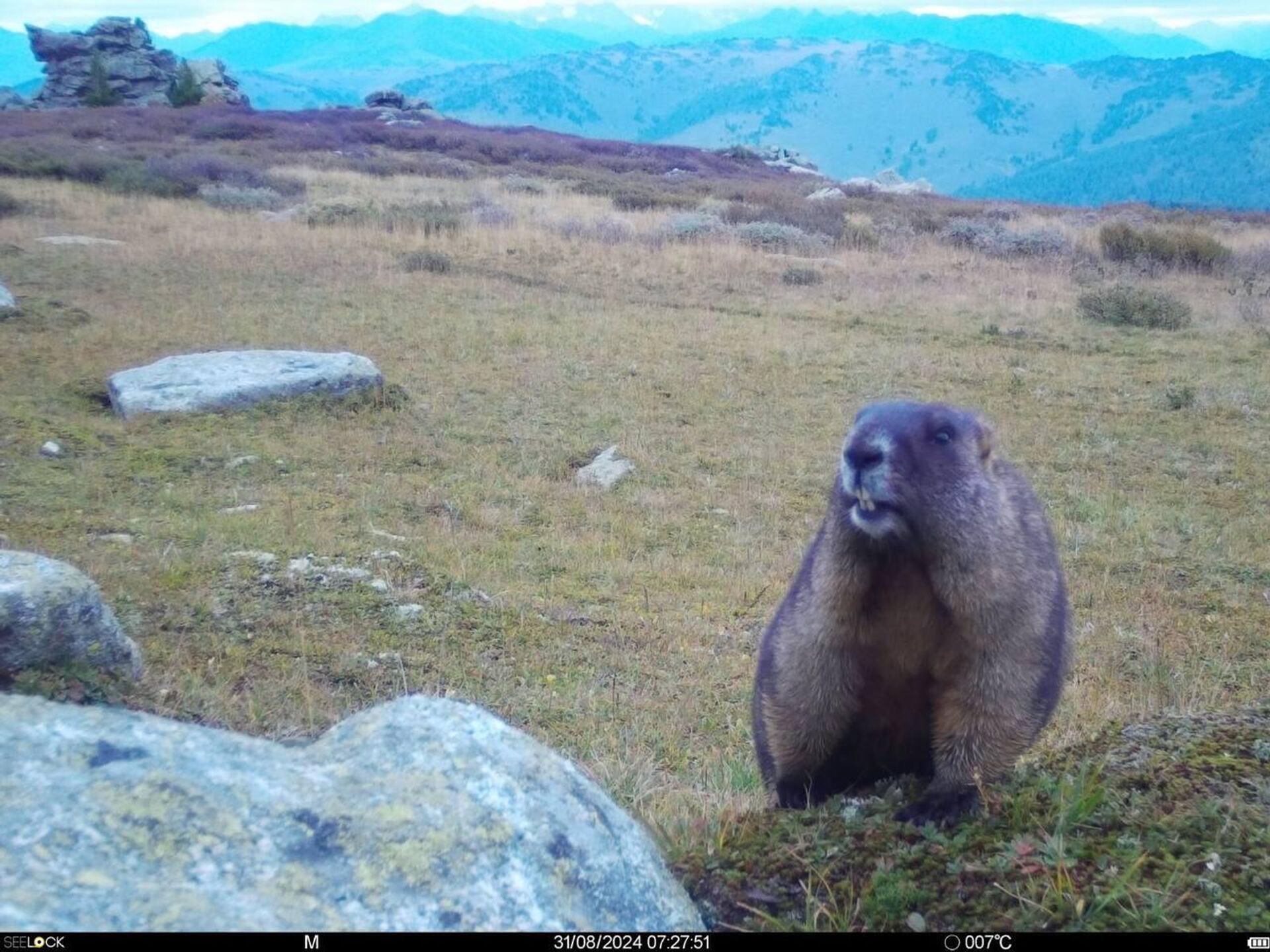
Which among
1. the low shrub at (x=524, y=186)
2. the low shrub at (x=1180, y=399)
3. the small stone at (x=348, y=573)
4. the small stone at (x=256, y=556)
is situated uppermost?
the low shrub at (x=524, y=186)

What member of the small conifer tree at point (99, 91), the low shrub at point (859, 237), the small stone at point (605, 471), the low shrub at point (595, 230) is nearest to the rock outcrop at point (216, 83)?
the small conifer tree at point (99, 91)

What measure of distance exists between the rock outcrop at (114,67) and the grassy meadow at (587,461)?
43.2 m

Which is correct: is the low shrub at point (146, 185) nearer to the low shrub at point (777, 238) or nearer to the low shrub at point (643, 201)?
the low shrub at point (643, 201)

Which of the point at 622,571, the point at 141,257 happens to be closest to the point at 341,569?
the point at 622,571

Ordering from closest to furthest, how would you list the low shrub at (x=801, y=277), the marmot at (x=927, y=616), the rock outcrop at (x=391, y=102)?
1. the marmot at (x=927, y=616)
2. the low shrub at (x=801, y=277)
3. the rock outcrop at (x=391, y=102)

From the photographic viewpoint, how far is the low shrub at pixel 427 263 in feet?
69.8

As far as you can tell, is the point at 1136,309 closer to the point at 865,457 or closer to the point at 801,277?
the point at 801,277

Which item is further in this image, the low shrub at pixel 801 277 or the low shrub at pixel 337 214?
the low shrub at pixel 337 214

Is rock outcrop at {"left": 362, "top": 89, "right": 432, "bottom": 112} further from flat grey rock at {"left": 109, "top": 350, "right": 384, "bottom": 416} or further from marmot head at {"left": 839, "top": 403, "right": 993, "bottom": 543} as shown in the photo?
marmot head at {"left": 839, "top": 403, "right": 993, "bottom": 543}

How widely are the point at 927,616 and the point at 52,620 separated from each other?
381 cm

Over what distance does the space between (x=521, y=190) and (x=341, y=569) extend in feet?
102

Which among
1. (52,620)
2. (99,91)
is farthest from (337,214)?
(99,91)
